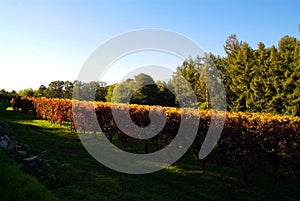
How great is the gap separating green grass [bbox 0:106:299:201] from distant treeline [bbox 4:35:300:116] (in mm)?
26650

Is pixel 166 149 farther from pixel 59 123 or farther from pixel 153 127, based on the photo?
pixel 59 123

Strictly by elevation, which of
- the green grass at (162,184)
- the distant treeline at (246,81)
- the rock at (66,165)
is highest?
the distant treeline at (246,81)

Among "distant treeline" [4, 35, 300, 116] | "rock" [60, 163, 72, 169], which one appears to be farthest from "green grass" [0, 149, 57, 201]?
"distant treeline" [4, 35, 300, 116]

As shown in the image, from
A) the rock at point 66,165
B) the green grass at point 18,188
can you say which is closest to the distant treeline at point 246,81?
the rock at point 66,165

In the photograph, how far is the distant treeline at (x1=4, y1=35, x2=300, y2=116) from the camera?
124 feet

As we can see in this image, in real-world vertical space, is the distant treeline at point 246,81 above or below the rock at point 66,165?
above

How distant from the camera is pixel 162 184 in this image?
287 inches

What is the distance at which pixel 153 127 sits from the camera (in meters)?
10.6

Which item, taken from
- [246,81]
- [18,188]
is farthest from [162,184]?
[246,81]

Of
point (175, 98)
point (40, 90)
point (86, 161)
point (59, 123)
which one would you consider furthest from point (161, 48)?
point (40, 90)

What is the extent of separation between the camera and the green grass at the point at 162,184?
6191 millimetres

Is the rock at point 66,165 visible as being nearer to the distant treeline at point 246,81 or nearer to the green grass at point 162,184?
the green grass at point 162,184

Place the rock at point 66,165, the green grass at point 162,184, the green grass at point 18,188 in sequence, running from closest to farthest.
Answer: the green grass at point 18,188 → the green grass at point 162,184 → the rock at point 66,165

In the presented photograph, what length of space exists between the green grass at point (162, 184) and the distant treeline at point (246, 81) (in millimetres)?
26650
